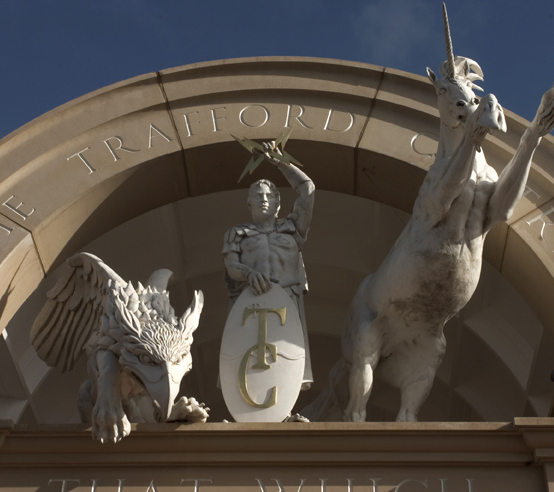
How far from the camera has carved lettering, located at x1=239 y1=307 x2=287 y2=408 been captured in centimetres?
1062

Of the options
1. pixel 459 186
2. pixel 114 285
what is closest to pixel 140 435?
pixel 114 285

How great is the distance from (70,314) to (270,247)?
6.44 ft

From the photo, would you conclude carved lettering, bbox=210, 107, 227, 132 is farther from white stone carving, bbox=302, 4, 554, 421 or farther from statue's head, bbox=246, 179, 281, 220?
white stone carving, bbox=302, 4, 554, 421

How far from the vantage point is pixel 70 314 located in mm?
11227

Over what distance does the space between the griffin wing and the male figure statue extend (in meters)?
1.38

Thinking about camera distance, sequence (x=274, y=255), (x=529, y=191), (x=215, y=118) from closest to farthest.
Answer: (x=274, y=255) < (x=529, y=191) < (x=215, y=118)

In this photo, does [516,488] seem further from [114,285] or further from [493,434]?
[114,285]

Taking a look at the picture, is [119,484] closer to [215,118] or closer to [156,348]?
[156,348]

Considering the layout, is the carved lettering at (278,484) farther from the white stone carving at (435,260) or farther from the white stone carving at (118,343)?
the white stone carving at (435,260)

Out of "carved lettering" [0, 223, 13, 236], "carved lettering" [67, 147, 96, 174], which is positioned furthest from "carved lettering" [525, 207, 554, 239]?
"carved lettering" [0, 223, 13, 236]

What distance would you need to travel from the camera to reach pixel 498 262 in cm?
1241

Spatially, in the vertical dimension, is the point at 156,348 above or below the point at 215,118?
below

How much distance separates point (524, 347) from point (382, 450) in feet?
15.9

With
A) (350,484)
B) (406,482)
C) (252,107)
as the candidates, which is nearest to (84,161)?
(252,107)
